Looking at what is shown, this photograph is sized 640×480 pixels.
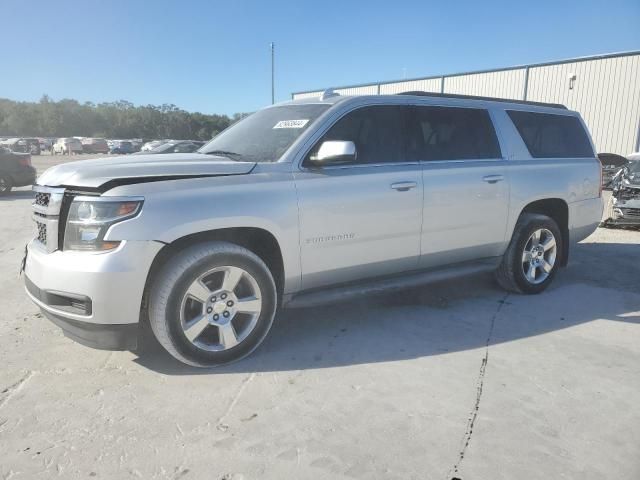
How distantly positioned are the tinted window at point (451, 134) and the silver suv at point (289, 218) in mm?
13

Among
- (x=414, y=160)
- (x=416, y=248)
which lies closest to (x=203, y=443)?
(x=416, y=248)

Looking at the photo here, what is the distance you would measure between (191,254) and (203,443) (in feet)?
3.76

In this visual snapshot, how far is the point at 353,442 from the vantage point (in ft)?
8.34

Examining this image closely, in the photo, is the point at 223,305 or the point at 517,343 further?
the point at 517,343

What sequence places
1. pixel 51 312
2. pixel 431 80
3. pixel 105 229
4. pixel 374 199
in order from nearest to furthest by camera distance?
pixel 105 229, pixel 51 312, pixel 374 199, pixel 431 80

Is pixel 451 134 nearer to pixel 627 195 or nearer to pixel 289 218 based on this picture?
pixel 289 218

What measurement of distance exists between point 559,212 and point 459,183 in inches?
67.9

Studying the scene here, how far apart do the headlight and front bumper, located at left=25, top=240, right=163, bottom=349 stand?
0.20ft

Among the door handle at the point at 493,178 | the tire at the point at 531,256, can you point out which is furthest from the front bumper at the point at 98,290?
the tire at the point at 531,256

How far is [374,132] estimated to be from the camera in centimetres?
401

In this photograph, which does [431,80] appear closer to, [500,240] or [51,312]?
[500,240]

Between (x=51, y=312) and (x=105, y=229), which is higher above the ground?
(x=105, y=229)

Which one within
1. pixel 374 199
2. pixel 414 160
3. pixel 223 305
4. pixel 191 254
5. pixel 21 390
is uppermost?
pixel 414 160

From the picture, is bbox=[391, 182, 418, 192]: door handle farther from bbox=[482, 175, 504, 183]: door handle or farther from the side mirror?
bbox=[482, 175, 504, 183]: door handle
